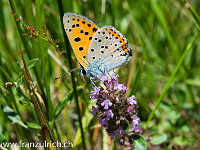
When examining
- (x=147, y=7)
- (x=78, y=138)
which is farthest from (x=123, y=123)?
(x=147, y=7)

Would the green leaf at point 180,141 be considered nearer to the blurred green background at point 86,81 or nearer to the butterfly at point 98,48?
the blurred green background at point 86,81

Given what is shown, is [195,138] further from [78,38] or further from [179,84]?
[78,38]

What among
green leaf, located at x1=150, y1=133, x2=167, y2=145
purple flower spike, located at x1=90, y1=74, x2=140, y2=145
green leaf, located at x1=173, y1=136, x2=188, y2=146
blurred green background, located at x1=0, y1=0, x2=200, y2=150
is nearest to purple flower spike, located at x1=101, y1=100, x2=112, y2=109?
purple flower spike, located at x1=90, y1=74, x2=140, y2=145

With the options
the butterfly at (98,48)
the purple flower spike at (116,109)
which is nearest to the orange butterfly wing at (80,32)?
the butterfly at (98,48)

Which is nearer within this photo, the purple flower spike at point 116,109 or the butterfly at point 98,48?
the purple flower spike at point 116,109

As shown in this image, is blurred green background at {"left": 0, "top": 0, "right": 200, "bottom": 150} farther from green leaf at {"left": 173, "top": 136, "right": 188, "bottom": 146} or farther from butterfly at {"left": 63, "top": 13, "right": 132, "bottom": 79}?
butterfly at {"left": 63, "top": 13, "right": 132, "bottom": 79}

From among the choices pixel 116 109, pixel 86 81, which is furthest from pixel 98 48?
pixel 116 109

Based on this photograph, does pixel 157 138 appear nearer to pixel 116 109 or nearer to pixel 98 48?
pixel 116 109
